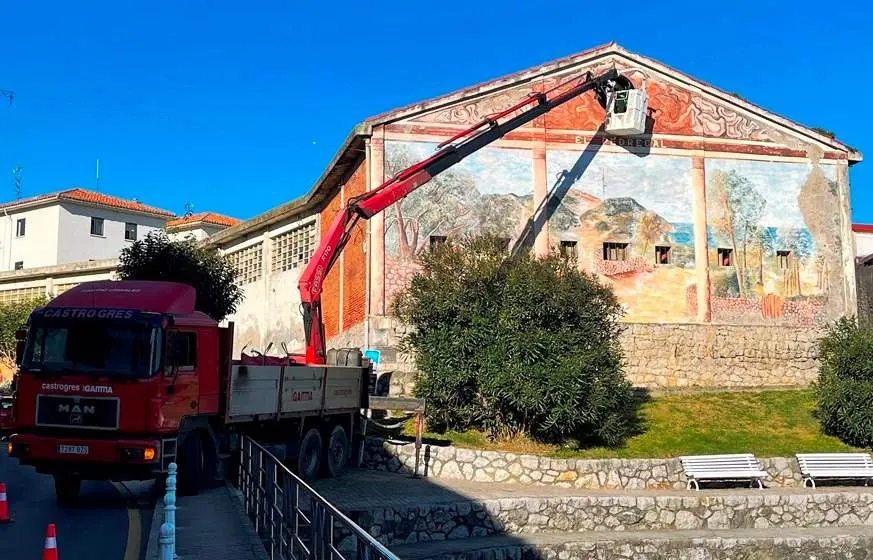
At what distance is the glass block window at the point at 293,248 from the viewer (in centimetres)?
3112

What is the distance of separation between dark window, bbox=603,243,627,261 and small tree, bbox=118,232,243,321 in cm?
1265

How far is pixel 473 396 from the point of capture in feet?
63.5

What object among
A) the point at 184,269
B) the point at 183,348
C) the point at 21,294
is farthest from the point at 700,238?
the point at 21,294

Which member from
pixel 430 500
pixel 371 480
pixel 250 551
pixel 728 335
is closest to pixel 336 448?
pixel 371 480

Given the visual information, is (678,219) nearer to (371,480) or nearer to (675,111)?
(675,111)

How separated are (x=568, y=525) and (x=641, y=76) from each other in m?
18.3

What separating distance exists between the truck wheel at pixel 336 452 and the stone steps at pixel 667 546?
3.08 m

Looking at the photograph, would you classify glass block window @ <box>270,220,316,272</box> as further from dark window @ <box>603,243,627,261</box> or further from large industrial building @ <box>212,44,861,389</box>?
dark window @ <box>603,243,627,261</box>

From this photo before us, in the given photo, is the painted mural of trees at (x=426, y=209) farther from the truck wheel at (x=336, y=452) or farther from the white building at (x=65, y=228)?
the white building at (x=65, y=228)

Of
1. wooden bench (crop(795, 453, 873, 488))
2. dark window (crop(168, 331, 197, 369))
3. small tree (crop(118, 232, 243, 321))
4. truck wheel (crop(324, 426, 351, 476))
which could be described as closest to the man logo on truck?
dark window (crop(168, 331, 197, 369))

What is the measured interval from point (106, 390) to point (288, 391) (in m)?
3.47

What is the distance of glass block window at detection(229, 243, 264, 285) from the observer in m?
34.7

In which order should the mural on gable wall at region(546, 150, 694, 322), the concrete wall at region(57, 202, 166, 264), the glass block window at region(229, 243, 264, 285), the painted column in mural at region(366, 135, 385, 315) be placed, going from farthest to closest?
1. the concrete wall at region(57, 202, 166, 264)
2. the glass block window at region(229, 243, 264, 285)
3. the mural on gable wall at region(546, 150, 694, 322)
4. the painted column in mural at region(366, 135, 385, 315)

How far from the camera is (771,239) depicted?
28859mm
